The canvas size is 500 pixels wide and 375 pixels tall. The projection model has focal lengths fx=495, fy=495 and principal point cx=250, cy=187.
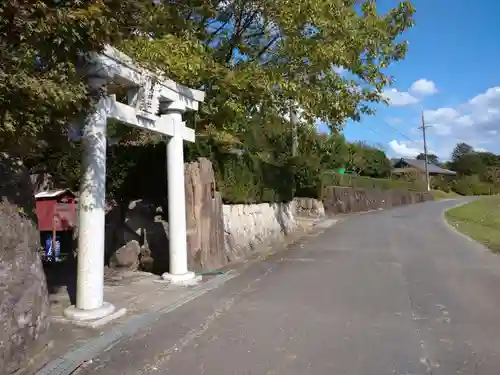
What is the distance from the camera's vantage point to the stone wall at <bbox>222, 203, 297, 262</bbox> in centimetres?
1291

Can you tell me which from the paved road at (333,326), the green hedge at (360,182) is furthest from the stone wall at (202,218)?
the green hedge at (360,182)

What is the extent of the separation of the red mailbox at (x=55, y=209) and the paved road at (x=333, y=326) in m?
4.09

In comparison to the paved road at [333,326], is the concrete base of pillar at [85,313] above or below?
above

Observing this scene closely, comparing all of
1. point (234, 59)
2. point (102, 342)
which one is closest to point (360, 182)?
point (234, 59)

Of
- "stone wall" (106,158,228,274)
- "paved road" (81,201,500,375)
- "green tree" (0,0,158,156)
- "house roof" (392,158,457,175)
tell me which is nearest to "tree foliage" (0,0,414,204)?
"green tree" (0,0,158,156)

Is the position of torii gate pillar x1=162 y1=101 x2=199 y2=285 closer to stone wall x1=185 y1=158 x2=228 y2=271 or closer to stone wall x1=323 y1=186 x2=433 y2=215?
stone wall x1=185 y1=158 x2=228 y2=271

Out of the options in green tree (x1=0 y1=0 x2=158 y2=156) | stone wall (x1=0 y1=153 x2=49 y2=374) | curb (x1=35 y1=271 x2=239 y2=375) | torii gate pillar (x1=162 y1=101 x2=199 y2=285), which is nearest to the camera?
green tree (x1=0 y1=0 x2=158 y2=156)

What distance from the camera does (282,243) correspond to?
16.9 meters

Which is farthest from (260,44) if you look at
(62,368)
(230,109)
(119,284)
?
(62,368)

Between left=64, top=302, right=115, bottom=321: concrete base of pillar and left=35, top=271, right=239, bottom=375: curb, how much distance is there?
327mm

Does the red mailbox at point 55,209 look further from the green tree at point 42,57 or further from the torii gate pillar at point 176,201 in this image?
the green tree at point 42,57

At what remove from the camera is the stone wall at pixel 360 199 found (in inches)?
1240

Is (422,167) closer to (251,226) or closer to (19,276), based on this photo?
(251,226)

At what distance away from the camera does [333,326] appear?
614 cm
